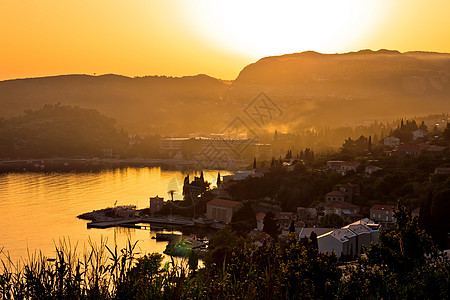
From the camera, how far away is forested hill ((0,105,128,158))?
329ft

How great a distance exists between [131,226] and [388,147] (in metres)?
21.9

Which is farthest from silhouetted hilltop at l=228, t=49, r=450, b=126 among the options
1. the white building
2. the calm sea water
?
the white building

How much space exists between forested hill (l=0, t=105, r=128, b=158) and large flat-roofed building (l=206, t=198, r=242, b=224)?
224ft

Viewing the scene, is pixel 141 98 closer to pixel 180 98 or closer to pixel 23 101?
pixel 180 98

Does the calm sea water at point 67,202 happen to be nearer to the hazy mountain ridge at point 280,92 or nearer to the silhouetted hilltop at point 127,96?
the hazy mountain ridge at point 280,92

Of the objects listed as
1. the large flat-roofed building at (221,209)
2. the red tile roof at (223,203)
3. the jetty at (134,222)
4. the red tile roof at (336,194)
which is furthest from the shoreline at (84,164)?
the red tile roof at (336,194)

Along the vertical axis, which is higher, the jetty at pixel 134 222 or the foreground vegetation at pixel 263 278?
the foreground vegetation at pixel 263 278

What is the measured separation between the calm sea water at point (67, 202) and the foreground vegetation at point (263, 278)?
7.50 m

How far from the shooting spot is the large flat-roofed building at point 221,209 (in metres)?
35.4

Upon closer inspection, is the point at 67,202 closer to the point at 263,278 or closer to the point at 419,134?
the point at 419,134

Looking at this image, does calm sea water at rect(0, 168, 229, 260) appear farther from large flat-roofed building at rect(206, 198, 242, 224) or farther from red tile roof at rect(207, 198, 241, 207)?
red tile roof at rect(207, 198, 241, 207)

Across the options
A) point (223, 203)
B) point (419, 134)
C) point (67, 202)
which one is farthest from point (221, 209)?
point (419, 134)

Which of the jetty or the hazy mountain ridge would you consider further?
the hazy mountain ridge

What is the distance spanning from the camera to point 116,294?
6.96m
